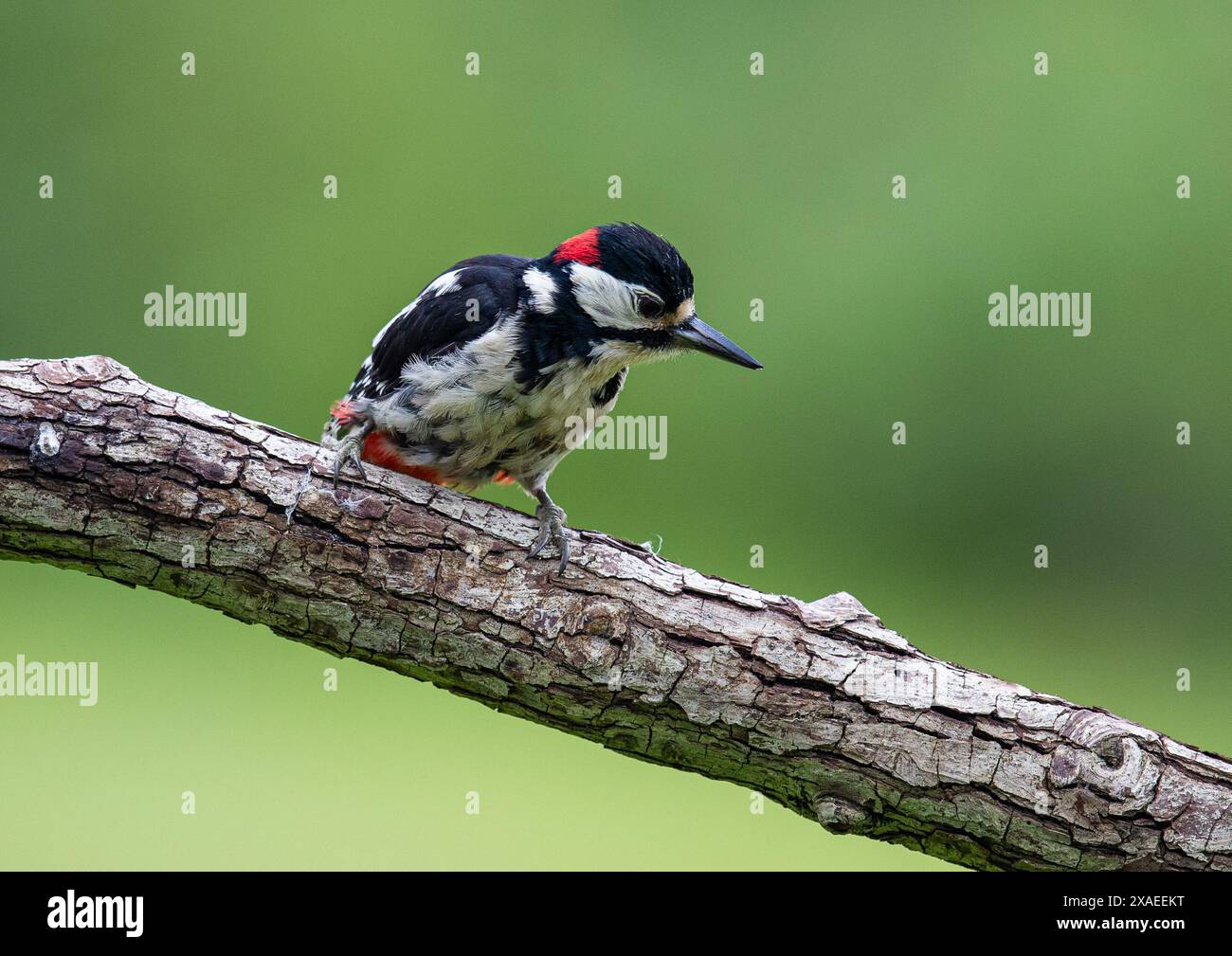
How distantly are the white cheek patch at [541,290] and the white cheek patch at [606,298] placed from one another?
7cm

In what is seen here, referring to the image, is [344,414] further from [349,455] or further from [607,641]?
[607,641]

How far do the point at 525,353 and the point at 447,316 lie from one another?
0.89 ft

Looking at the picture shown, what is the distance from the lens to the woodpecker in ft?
10.3

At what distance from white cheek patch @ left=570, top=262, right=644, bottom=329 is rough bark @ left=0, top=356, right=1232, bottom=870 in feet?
2.11

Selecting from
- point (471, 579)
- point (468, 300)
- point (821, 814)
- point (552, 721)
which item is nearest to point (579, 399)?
point (468, 300)

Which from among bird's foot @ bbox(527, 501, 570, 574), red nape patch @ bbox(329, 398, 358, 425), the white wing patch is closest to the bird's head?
the white wing patch

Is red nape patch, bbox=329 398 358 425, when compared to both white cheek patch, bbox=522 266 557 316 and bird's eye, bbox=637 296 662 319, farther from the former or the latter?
bird's eye, bbox=637 296 662 319

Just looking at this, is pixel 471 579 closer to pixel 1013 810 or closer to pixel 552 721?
pixel 552 721

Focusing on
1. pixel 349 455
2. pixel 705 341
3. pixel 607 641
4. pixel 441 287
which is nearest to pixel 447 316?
pixel 441 287

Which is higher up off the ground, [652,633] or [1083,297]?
[1083,297]

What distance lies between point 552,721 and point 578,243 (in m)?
1.25

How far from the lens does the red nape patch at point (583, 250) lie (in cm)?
318

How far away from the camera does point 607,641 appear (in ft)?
9.17

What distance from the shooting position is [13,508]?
2.63 m
